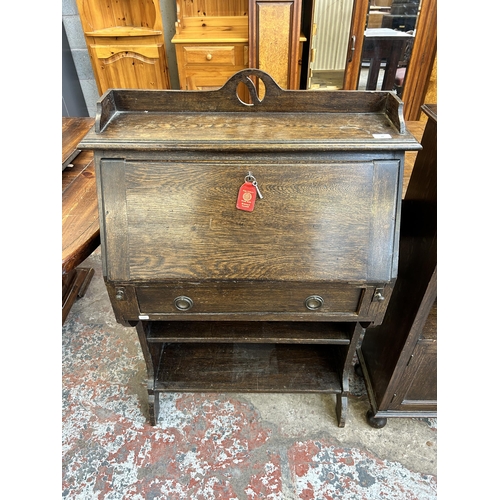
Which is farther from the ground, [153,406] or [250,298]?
[250,298]

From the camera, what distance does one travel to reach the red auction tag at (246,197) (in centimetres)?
108

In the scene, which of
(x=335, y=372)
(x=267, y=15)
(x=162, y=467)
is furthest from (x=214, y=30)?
(x=162, y=467)

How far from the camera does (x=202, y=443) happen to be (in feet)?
5.28

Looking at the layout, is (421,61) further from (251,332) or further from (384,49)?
(251,332)

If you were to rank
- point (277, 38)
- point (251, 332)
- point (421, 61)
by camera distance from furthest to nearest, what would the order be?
1. point (421, 61)
2. point (277, 38)
3. point (251, 332)

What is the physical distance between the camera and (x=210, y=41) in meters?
3.08

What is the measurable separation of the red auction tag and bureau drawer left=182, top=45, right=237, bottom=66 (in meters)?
2.52

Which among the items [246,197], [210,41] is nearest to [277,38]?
[210,41]

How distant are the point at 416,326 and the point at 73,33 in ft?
12.4

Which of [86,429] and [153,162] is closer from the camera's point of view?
[153,162]

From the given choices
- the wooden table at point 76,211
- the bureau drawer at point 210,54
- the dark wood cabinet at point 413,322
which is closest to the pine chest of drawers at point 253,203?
the dark wood cabinet at point 413,322

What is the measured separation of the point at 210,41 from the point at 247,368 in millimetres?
2655

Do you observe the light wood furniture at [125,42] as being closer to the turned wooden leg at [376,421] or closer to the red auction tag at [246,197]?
the red auction tag at [246,197]
